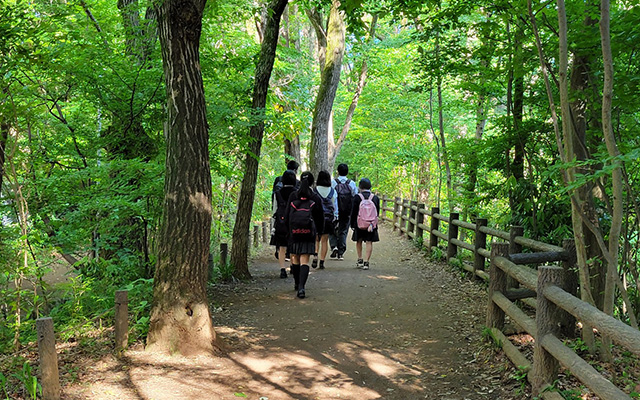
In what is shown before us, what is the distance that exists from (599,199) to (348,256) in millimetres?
7551

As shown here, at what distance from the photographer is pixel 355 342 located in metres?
6.16

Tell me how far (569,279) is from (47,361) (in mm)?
→ 5361

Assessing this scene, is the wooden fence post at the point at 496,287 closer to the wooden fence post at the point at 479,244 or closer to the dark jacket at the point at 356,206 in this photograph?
the wooden fence post at the point at 479,244

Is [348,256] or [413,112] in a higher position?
[413,112]

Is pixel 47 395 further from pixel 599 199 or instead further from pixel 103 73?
pixel 599 199

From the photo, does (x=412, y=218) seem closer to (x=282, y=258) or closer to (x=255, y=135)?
(x=282, y=258)

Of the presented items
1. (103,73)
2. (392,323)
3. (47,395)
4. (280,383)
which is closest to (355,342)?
(392,323)

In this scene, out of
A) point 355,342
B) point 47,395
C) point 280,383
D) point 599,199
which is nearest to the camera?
point 47,395

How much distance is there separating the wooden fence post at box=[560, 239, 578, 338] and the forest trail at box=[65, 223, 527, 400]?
1.04 meters

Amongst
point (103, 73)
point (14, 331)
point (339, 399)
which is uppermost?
point (103, 73)

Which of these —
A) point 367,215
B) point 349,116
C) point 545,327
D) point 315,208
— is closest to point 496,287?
point 545,327

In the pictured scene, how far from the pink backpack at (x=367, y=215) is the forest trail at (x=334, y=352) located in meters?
1.19

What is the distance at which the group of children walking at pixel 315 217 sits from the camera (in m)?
8.03

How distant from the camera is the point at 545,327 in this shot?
428 centimetres
